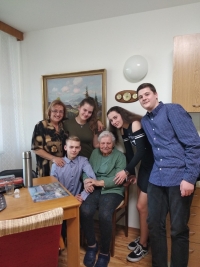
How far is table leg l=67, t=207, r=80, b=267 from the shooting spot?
1.39 m

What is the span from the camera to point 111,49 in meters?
2.36

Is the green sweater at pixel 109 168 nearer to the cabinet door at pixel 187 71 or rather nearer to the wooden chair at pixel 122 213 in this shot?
the wooden chair at pixel 122 213

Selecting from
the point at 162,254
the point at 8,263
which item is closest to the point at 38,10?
the point at 8,263

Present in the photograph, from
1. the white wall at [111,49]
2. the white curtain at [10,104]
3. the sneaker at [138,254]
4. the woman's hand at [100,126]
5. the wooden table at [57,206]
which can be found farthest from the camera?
the white curtain at [10,104]

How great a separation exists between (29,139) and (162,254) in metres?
2.21

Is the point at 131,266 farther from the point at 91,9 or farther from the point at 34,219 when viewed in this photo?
the point at 91,9

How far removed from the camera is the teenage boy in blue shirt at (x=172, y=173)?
1.34 meters

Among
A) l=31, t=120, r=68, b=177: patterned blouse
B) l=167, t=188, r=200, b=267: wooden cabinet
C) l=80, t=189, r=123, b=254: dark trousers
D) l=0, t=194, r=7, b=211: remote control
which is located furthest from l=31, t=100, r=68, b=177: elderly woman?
l=167, t=188, r=200, b=267: wooden cabinet

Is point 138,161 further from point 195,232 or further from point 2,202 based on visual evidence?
point 2,202

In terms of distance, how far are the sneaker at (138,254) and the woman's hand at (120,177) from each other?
666mm

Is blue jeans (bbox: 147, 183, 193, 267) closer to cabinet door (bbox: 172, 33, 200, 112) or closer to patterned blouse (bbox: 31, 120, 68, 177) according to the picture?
cabinet door (bbox: 172, 33, 200, 112)

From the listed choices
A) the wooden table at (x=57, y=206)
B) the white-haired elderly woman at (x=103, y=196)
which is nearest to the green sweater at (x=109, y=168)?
the white-haired elderly woman at (x=103, y=196)

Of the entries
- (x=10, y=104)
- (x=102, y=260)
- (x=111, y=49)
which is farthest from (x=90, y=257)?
(x=111, y=49)

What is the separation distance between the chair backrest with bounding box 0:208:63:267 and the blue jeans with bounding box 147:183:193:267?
2.50 feet
